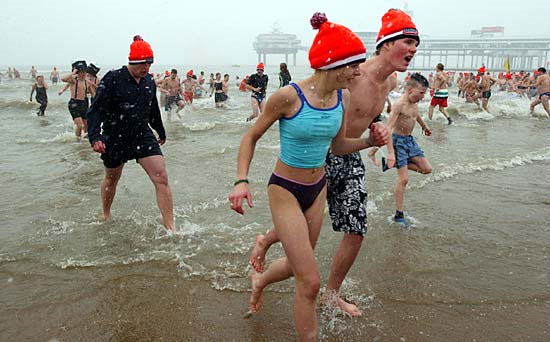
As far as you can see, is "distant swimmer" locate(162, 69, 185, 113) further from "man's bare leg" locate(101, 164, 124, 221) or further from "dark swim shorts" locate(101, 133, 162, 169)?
"dark swim shorts" locate(101, 133, 162, 169)

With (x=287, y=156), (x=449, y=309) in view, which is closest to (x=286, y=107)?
(x=287, y=156)

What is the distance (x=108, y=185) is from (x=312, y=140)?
10.3 feet

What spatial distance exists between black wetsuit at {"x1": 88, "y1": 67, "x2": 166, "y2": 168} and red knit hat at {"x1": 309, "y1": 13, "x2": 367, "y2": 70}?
8.25 feet

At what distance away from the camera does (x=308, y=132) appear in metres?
2.40

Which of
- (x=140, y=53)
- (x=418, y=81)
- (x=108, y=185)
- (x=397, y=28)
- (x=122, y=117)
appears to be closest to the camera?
(x=397, y=28)

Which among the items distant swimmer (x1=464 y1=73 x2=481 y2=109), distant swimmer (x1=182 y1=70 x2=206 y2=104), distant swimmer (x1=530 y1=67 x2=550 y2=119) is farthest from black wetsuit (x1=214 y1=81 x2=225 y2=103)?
distant swimmer (x1=530 y1=67 x2=550 y2=119)

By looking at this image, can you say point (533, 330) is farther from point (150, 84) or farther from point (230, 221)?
point (150, 84)

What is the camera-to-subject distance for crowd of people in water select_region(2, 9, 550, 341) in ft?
7.77

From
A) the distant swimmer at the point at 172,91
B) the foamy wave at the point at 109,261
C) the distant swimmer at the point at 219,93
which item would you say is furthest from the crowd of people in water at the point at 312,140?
the distant swimmer at the point at 219,93

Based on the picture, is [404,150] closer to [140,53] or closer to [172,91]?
[140,53]

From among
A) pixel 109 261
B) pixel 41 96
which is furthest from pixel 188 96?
pixel 109 261

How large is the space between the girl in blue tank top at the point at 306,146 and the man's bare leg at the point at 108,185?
2.67m

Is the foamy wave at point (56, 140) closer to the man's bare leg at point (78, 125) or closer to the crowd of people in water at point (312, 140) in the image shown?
the man's bare leg at point (78, 125)

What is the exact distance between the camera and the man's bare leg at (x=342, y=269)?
9.84ft
